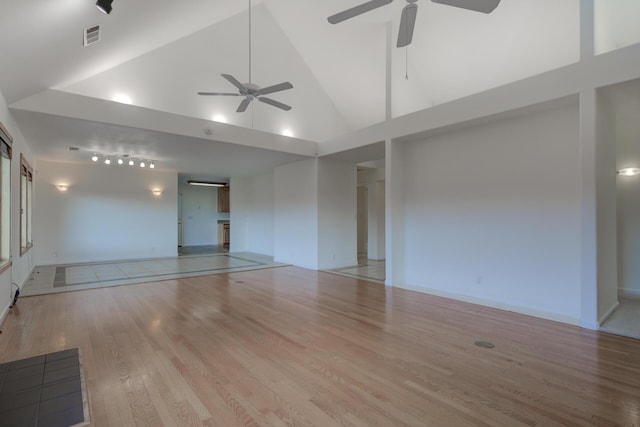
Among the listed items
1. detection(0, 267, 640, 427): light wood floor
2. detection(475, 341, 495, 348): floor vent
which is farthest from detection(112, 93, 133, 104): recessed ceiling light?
detection(475, 341, 495, 348): floor vent

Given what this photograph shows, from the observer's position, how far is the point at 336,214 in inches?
298

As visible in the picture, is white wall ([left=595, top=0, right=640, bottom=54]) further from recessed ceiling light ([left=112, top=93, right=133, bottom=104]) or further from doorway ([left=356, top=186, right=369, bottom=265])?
recessed ceiling light ([left=112, top=93, right=133, bottom=104])

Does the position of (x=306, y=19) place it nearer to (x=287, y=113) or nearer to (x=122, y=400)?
(x=287, y=113)

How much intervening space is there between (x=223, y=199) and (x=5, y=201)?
903 cm

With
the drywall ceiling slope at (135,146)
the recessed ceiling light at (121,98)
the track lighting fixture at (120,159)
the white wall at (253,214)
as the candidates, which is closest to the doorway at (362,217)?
the white wall at (253,214)

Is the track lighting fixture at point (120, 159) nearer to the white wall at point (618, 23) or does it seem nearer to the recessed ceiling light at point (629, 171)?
the white wall at point (618, 23)

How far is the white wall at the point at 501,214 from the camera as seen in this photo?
379 centimetres

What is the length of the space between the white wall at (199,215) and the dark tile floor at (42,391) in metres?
10.9

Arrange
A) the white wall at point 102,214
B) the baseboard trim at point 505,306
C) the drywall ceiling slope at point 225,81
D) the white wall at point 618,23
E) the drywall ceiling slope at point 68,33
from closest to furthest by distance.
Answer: the drywall ceiling slope at point 68,33 → the baseboard trim at point 505,306 → the white wall at point 618,23 → the drywall ceiling slope at point 225,81 → the white wall at point 102,214

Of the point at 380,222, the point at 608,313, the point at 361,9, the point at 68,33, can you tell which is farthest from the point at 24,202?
the point at 608,313

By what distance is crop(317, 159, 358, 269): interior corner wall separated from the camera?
730 centimetres

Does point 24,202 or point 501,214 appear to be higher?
point 24,202

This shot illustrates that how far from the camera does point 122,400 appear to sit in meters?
2.07

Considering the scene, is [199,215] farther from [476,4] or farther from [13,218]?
[476,4]
